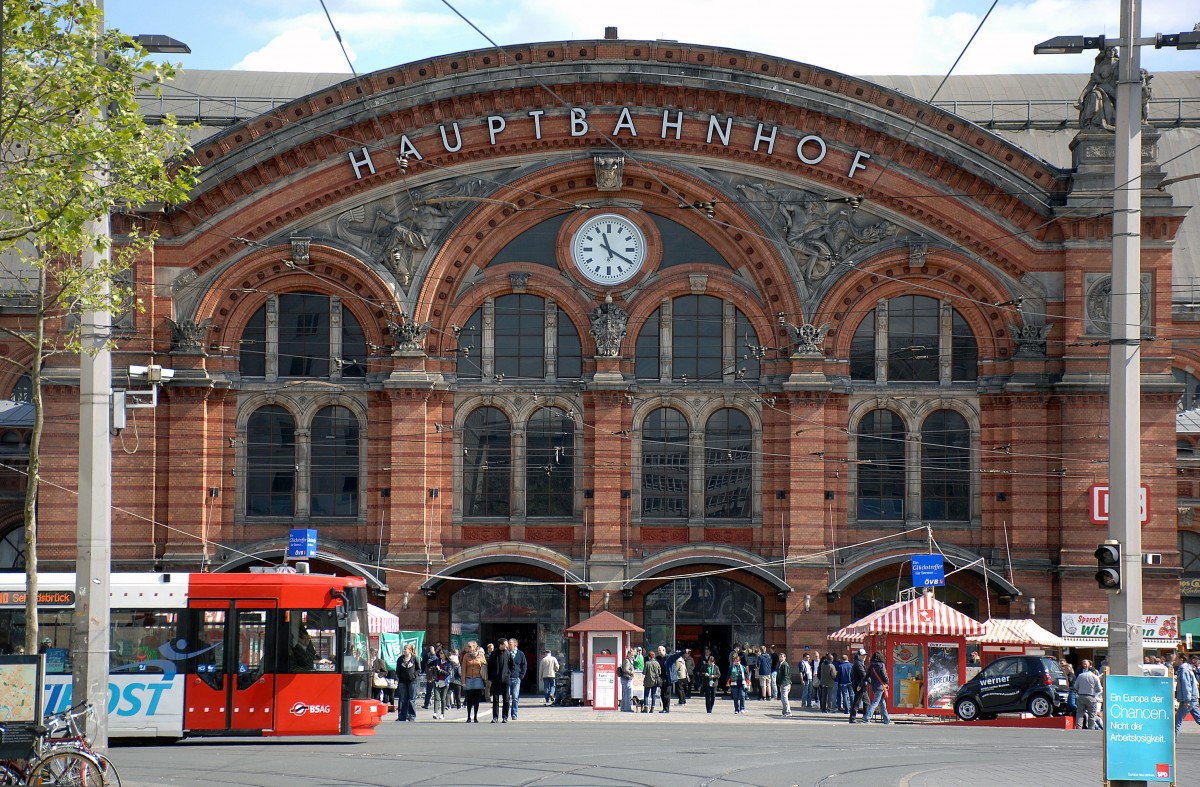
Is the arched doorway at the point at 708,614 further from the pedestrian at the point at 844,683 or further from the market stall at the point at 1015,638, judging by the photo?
the market stall at the point at 1015,638

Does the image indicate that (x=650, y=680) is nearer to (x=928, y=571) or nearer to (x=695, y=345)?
(x=928, y=571)

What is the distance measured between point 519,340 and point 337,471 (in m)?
6.27

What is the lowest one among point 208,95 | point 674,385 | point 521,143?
point 674,385

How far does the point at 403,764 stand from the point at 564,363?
72.0 feet

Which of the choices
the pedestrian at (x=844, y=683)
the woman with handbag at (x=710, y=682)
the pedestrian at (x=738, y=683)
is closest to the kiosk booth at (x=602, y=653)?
the woman with handbag at (x=710, y=682)

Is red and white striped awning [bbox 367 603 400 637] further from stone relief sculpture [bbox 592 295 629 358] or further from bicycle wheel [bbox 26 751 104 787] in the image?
bicycle wheel [bbox 26 751 104 787]

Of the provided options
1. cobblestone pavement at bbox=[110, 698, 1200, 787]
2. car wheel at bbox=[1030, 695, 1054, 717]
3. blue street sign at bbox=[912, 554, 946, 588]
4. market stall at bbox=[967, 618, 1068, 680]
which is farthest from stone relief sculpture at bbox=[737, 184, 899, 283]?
cobblestone pavement at bbox=[110, 698, 1200, 787]

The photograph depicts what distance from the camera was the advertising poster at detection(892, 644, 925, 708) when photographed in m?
38.6

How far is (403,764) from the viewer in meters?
23.7

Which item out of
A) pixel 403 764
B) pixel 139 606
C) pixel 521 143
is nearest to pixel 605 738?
pixel 403 764

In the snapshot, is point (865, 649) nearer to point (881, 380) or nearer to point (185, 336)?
point (881, 380)

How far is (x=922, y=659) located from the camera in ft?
126

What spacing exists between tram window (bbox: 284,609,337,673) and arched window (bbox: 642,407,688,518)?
1738 centimetres

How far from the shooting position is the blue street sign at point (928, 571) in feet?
131
